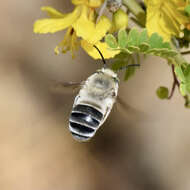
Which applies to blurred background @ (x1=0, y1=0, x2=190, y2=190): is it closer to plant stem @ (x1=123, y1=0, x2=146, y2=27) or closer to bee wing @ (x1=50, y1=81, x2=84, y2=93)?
bee wing @ (x1=50, y1=81, x2=84, y2=93)

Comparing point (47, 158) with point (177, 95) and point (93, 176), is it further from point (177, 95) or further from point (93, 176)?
point (177, 95)

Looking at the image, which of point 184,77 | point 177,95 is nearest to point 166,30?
point 184,77

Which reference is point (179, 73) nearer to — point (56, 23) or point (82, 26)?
point (82, 26)

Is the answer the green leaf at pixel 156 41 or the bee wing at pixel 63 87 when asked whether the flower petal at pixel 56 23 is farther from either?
the green leaf at pixel 156 41

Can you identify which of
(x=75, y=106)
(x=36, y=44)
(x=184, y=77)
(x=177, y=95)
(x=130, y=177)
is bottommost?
(x=130, y=177)

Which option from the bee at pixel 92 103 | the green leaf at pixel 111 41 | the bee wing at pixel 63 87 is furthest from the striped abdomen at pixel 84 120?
the green leaf at pixel 111 41

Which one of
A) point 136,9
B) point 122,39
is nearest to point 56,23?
point 136,9
